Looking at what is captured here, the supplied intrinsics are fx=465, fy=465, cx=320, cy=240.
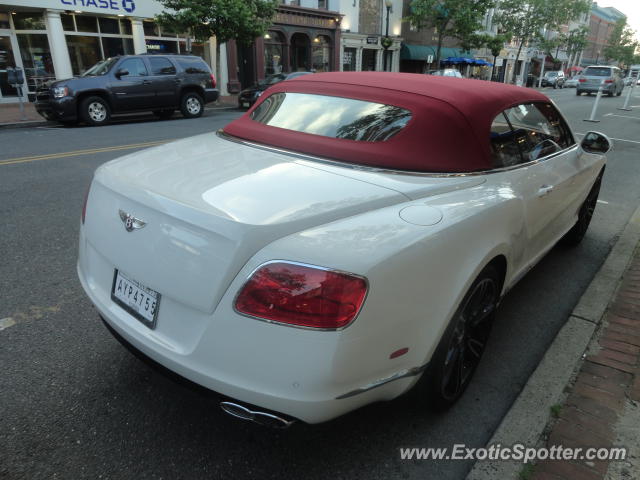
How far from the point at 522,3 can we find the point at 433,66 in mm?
10463

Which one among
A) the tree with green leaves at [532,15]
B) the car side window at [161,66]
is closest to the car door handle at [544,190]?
the car side window at [161,66]

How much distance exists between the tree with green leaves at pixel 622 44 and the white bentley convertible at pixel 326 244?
9453 centimetres

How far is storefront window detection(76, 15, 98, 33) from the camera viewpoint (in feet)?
60.7

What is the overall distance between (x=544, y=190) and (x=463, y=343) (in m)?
1.25

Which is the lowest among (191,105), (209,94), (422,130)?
(191,105)

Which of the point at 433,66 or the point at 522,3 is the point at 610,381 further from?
the point at 522,3

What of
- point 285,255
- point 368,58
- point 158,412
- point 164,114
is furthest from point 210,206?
point 368,58

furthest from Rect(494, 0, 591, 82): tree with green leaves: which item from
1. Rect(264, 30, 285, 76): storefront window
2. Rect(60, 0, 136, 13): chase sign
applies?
Rect(60, 0, 136, 13): chase sign

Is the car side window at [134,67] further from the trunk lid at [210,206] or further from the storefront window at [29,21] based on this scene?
the trunk lid at [210,206]

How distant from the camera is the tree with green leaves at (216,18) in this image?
16.6 meters

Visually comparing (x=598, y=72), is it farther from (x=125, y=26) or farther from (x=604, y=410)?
(x=604, y=410)

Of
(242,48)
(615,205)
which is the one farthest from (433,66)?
(615,205)

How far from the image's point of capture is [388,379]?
1.81 meters

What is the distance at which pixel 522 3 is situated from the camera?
4166 cm
